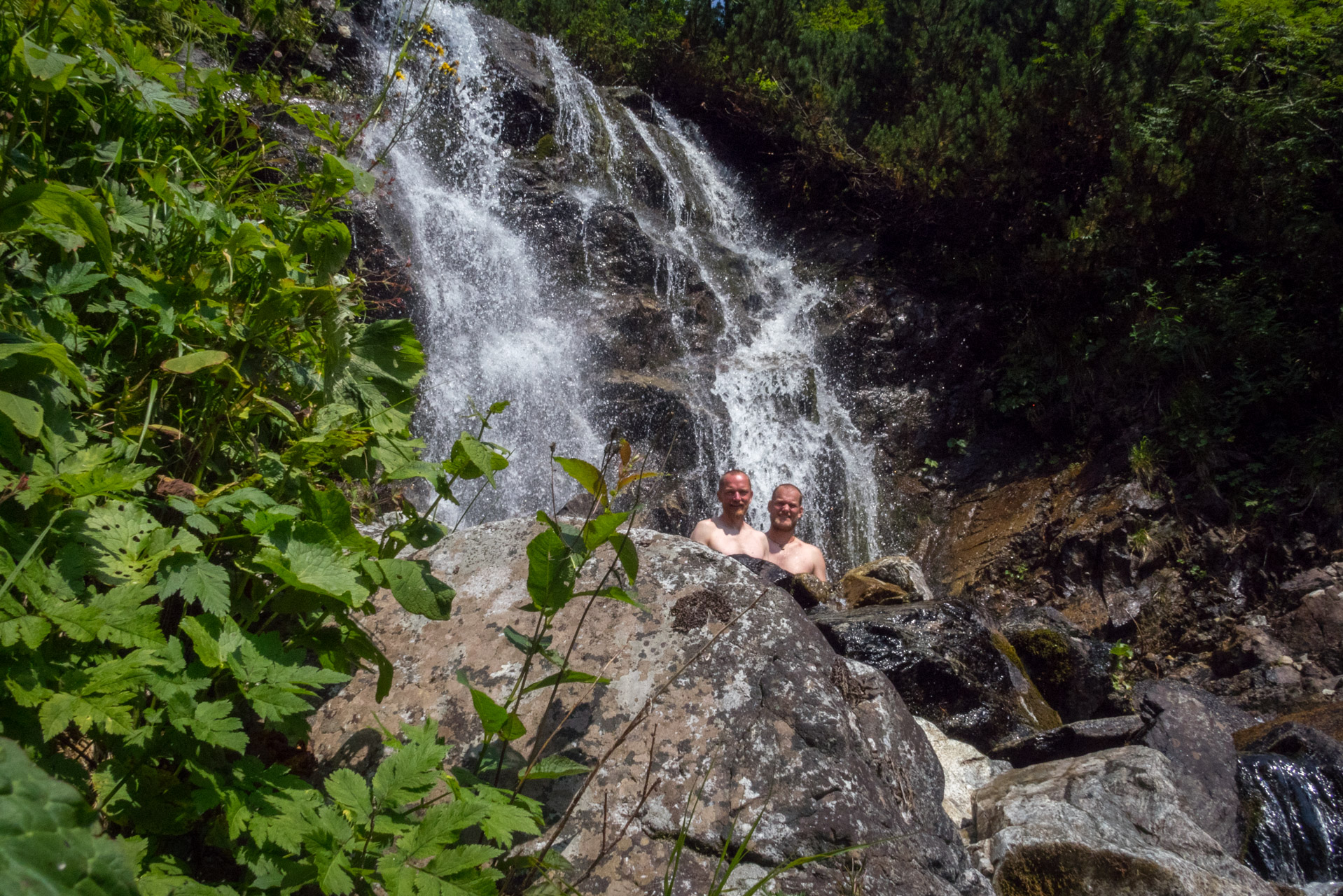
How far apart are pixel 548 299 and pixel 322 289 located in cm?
811

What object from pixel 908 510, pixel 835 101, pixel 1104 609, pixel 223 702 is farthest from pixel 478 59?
pixel 223 702

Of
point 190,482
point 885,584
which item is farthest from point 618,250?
point 190,482

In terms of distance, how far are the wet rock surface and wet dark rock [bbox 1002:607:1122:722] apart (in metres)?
2.02

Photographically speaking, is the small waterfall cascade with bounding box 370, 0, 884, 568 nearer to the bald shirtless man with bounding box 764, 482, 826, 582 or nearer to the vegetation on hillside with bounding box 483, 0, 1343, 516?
the bald shirtless man with bounding box 764, 482, 826, 582

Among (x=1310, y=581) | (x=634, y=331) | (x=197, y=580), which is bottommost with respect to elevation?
(x=197, y=580)

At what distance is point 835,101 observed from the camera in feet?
39.7

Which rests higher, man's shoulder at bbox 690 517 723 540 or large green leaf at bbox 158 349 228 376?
man's shoulder at bbox 690 517 723 540

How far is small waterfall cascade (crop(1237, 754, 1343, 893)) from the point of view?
158 inches

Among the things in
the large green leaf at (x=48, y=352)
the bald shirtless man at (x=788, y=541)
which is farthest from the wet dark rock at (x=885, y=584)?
the large green leaf at (x=48, y=352)

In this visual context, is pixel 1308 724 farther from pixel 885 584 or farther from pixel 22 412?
pixel 22 412

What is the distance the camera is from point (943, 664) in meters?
4.62

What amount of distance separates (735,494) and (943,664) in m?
1.98

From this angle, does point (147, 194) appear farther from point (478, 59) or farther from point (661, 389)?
point (478, 59)

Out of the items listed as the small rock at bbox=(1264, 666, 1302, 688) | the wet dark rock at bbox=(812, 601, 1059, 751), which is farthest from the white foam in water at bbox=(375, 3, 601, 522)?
the small rock at bbox=(1264, 666, 1302, 688)
